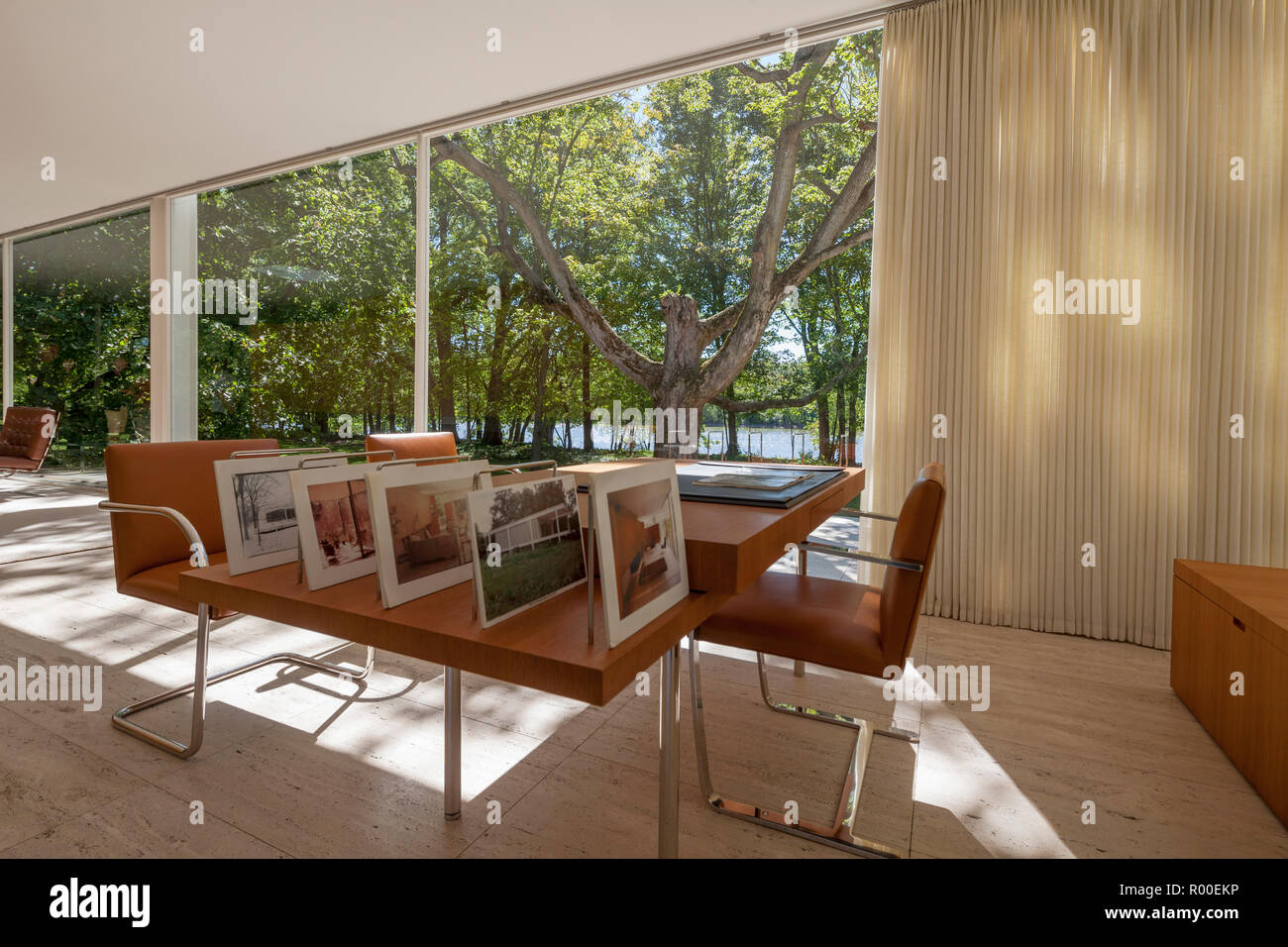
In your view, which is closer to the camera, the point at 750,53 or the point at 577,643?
the point at 577,643

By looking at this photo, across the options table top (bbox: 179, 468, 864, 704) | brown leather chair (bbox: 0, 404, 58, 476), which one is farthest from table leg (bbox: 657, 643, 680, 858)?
brown leather chair (bbox: 0, 404, 58, 476)

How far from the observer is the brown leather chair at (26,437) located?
240 inches

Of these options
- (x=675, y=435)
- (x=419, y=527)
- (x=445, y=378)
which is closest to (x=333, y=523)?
(x=419, y=527)

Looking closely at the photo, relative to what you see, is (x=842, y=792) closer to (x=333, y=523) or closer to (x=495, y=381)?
(x=333, y=523)

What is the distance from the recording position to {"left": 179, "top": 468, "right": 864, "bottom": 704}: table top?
0.83 m

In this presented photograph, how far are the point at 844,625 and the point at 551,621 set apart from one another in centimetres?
84

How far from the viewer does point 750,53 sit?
3.37 meters

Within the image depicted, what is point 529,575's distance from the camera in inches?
39.5

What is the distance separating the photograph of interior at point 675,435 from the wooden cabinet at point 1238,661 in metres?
0.02

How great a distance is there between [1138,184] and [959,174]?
66 centimetres

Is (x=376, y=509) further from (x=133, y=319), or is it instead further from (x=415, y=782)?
(x=133, y=319)

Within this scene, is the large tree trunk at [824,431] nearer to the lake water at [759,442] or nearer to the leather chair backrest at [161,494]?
the lake water at [759,442]
